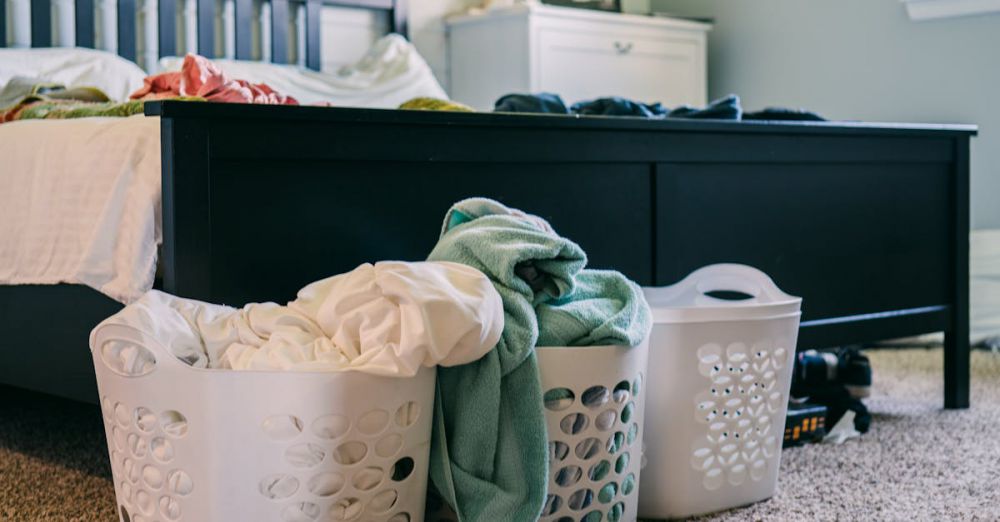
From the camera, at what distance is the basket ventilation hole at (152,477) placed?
1.19 m

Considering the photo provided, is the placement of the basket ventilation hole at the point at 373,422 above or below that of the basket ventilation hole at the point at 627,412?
above

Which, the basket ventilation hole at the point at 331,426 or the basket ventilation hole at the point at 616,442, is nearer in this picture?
the basket ventilation hole at the point at 331,426

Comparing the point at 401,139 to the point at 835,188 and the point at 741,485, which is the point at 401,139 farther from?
the point at 835,188

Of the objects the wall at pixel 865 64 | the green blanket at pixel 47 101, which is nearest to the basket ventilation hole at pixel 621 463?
the green blanket at pixel 47 101

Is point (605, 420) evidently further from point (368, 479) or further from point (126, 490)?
point (126, 490)

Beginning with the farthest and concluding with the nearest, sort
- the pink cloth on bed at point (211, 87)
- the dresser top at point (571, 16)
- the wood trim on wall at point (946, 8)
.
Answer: the dresser top at point (571, 16), the wood trim on wall at point (946, 8), the pink cloth on bed at point (211, 87)

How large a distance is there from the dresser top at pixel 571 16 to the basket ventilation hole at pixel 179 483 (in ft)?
7.61

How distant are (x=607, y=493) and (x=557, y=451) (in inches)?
3.8

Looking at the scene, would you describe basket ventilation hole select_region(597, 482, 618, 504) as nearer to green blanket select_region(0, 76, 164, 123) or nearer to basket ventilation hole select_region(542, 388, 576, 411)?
basket ventilation hole select_region(542, 388, 576, 411)

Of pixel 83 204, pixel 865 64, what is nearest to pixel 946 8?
pixel 865 64

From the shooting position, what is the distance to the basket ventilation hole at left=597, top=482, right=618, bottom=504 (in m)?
1.35

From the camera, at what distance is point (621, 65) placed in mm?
3514

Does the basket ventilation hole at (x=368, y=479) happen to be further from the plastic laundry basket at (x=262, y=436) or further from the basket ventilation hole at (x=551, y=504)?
A: the basket ventilation hole at (x=551, y=504)

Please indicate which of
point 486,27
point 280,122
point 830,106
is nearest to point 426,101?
point 280,122
